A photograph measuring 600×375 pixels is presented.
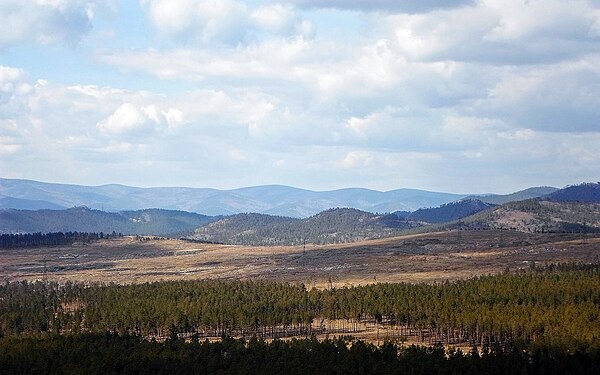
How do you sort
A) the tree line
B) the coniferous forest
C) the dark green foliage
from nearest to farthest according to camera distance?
the dark green foliage < the coniferous forest < the tree line

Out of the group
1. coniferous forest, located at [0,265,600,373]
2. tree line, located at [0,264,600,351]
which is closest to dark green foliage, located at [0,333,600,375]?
coniferous forest, located at [0,265,600,373]

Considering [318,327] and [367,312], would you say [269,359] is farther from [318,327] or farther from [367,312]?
[318,327]

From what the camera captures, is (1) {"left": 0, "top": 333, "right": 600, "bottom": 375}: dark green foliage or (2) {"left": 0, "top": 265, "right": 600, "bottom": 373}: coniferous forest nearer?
(1) {"left": 0, "top": 333, "right": 600, "bottom": 375}: dark green foliage

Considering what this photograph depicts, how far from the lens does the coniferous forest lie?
107 metres

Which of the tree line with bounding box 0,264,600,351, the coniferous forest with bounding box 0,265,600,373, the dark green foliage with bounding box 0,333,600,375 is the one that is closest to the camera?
the dark green foliage with bounding box 0,333,600,375

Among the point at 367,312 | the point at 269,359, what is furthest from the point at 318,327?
the point at 269,359

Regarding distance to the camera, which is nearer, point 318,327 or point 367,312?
point 367,312

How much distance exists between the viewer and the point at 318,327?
167 meters

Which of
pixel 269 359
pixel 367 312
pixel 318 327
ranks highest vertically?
pixel 367 312

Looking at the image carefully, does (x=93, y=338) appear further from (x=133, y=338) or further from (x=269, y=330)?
(x=269, y=330)

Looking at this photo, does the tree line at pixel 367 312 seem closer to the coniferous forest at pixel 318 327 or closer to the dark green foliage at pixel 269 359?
the coniferous forest at pixel 318 327

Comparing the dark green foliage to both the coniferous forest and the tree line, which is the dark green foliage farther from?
the tree line

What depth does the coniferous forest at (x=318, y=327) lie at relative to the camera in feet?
351

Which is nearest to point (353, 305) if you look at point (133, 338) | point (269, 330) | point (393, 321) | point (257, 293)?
point (393, 321)
